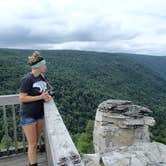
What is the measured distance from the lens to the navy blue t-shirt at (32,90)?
11.4 feet

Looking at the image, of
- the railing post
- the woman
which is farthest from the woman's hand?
the railing post

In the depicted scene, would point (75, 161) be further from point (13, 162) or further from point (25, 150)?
point (25, 150)

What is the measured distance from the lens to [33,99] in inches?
137

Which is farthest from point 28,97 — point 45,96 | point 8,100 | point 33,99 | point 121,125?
point 121,125

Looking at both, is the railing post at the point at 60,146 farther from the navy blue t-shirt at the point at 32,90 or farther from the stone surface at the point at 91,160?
the stone surface at the point at 91,160

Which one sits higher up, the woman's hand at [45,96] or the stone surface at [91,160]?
the woman's hand at [45,96]

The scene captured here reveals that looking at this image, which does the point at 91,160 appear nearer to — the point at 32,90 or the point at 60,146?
the point at 32,90

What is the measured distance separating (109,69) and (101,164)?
93.2m

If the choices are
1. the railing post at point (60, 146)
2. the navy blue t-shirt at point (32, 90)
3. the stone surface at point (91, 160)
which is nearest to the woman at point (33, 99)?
the navy blue t-shirt at point (32, 90)

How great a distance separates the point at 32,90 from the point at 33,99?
4.6 inches

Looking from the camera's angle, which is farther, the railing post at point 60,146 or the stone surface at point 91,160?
the stone surface at point 91,160

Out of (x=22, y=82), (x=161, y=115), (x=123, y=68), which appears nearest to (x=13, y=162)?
(x=22, y=82)

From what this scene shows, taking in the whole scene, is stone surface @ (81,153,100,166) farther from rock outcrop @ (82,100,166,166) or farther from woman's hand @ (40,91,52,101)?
woman's hand @ (40,91,52,101)

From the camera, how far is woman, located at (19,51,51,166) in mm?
3463
